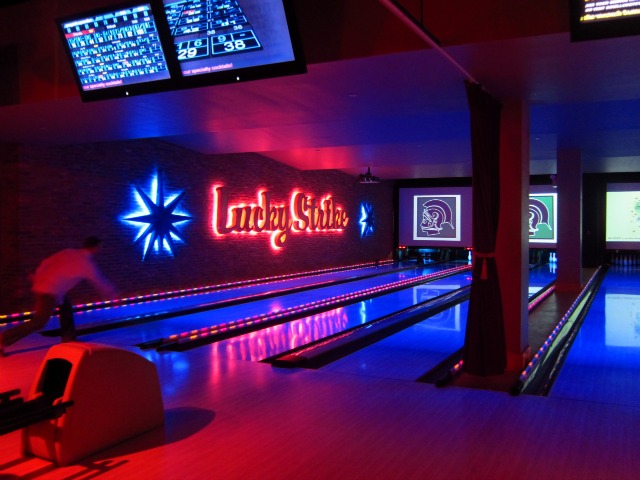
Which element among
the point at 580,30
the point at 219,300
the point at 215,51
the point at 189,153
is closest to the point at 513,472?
the point at 580,30

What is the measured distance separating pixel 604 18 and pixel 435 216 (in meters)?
15.8

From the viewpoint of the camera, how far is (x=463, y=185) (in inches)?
752

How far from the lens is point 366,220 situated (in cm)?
1791

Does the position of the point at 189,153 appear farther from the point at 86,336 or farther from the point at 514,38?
the point at 514,38

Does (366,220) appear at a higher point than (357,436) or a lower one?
higher

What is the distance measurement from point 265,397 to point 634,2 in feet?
10.7

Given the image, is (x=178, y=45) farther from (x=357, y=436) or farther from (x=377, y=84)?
(x=357, y=436)

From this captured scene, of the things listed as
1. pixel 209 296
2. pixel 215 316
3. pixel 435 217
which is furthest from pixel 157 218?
pixel 435 217

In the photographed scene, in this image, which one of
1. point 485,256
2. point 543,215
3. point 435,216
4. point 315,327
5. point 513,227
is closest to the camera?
point 485,256

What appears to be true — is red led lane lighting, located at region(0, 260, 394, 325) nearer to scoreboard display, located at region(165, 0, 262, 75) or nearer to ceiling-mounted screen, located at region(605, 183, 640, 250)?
scoreboard display, located at region(165, 0, 262, 75)

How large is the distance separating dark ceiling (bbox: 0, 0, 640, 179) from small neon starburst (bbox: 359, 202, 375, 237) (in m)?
8.48

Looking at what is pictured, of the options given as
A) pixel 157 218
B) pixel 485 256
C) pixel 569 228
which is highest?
pixel 157 218

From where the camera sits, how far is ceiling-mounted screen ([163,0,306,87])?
3.63 meters

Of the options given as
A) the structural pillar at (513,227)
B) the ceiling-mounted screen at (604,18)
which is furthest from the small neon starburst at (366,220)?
the ceiling-mounted screen at (604,18)
